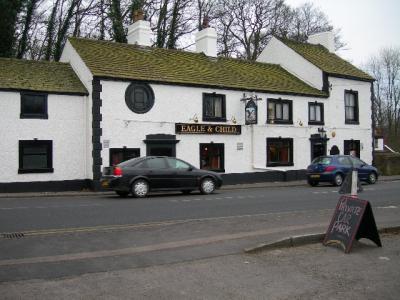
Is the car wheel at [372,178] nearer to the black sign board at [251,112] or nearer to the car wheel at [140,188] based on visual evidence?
the black sign board at [251,112]

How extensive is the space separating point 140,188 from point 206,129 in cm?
799

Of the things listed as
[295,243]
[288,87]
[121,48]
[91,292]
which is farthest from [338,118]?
[91,292]

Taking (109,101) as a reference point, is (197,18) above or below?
above

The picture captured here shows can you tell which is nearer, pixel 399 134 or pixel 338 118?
pixel 338 118

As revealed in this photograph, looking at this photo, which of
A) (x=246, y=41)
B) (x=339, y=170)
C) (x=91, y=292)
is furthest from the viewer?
(x=246, y=41)

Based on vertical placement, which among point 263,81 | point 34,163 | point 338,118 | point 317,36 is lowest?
point 34,163

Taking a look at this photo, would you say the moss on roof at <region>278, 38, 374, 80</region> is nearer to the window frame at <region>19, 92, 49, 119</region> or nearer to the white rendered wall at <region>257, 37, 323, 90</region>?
the white rendered wall at <region>257, 37, 323, 90</region>

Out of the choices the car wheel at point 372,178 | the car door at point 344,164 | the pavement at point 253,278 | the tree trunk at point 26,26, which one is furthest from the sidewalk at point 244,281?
the tree trunk at point 26,26

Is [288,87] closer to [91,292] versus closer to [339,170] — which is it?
[339,170]

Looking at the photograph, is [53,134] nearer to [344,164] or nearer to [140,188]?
[140,188]

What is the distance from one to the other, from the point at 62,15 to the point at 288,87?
17794 millimetres

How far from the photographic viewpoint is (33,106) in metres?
21.8

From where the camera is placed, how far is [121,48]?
26.4 metres

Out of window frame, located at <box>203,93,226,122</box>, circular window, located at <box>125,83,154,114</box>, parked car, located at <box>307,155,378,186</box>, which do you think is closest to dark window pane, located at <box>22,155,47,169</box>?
circular window, located at <box>125,83,154,114</box>
